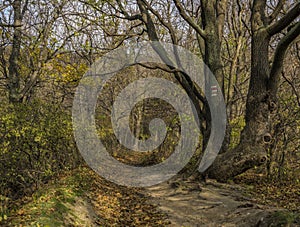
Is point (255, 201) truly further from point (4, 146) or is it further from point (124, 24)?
point (124, 24)

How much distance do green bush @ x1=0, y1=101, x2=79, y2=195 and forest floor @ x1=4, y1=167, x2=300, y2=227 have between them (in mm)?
773

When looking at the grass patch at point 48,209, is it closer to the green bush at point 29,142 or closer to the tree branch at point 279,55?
the green bush at point 29,142

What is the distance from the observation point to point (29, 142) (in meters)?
8.33

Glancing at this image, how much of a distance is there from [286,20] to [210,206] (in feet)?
16.6

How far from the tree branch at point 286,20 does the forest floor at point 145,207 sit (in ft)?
14.9

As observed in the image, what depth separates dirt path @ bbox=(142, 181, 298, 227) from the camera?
565 cm

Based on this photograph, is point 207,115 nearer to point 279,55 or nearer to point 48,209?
point 279,55

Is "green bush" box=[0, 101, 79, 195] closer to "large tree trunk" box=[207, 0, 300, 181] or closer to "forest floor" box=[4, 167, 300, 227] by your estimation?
"forest floor" box=[4, 167, 300, 227]

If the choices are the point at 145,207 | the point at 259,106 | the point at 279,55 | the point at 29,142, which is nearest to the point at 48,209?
the point at 29,142

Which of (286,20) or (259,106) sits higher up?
(286,20)

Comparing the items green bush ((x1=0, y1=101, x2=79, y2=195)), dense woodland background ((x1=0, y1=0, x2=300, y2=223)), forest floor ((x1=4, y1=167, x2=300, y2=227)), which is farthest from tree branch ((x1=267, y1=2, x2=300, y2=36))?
green bush ((x1=0, y1=101, x2=79, y2=195))

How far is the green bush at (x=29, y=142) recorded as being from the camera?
24.7 ft

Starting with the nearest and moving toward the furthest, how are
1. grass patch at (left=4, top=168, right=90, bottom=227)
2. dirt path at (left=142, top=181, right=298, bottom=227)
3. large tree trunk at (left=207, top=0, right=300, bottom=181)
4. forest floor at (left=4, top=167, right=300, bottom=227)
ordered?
grass patch at (left=4, top=168, right=90, bottom=227) → forest floor at (left=4, top=167, right=300, bottom=227) → dirt path at (left=142, top=181, right=298, bottom=227) → large tree trunk at (left=207, top=0, right=300, bottom=181)

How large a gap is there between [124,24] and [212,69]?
39.2 feet
